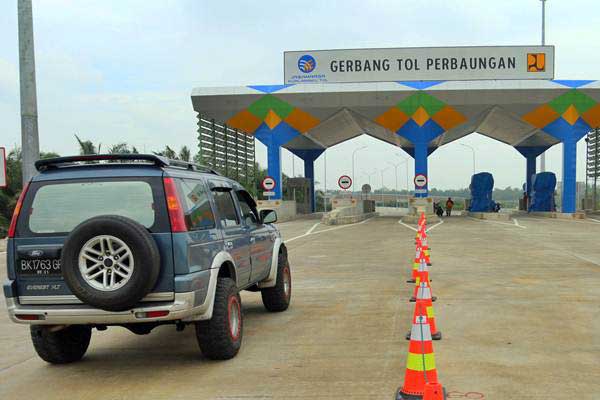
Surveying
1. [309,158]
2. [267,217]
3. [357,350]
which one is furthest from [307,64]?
[357,350]

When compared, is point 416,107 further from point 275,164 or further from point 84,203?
point 84,203

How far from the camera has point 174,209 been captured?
536cm

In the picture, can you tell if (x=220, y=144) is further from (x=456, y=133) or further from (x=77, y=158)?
(x=77, y=158)

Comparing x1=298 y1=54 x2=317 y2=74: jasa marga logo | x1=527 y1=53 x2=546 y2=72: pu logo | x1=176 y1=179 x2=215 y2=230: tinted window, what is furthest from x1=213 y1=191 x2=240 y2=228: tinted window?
x1=527 y1=53 x2=546 y2=72: pu logo

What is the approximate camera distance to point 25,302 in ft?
17.6

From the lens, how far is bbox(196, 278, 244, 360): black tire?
18.9 feet

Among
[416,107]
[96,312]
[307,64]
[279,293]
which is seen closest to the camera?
[96,312]

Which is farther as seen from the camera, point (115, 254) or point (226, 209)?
point (226, 209)

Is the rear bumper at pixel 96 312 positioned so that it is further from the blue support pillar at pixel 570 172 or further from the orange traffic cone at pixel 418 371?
the blue support pillar at pixel 570 172

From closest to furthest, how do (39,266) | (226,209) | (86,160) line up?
(39,266) → (86,160) → (226,209)

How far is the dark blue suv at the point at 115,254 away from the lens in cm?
507

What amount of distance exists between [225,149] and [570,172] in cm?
2757

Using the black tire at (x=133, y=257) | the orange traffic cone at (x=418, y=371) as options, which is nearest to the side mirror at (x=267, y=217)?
the black tire at (x=133, y=257)

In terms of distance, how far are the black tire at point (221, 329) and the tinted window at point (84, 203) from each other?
111 cm
